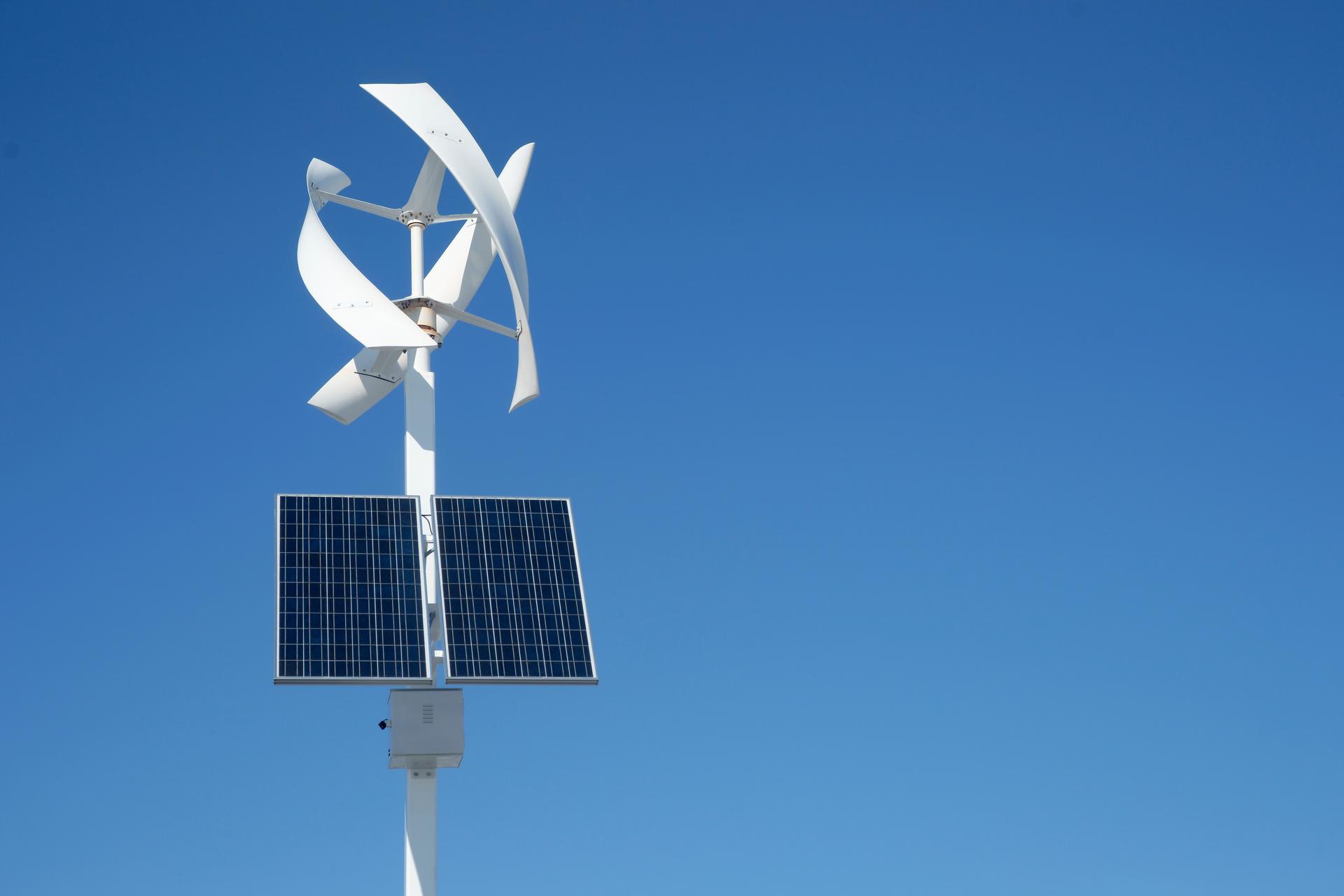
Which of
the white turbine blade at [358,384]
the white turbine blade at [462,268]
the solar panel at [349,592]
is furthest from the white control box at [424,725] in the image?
the white turbine blade at [462,268]

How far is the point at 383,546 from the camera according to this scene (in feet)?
110

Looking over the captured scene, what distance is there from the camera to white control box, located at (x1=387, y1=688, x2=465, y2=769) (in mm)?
31781

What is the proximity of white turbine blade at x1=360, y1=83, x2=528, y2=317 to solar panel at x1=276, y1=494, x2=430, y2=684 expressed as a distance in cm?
Answer: 508

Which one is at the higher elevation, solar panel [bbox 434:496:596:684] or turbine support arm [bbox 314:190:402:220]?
turbine support arm [bbox 314:190:402:220]

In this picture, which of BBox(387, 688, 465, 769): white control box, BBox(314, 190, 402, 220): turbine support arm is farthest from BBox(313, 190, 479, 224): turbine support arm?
BBox(387, 688, 465, 769): white control box

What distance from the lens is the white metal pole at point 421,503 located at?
105ft

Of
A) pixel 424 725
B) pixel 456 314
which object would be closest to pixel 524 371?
pixel 456 314

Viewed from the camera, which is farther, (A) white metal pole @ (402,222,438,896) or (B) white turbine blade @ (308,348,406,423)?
(B) white turbine blade @ (308,348,406,423)

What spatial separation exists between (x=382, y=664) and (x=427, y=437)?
5297 mm

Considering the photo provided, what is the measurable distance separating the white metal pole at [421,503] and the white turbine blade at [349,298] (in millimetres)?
940

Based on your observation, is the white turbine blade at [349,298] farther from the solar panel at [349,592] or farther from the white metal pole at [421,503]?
the solar panel at [349,592]

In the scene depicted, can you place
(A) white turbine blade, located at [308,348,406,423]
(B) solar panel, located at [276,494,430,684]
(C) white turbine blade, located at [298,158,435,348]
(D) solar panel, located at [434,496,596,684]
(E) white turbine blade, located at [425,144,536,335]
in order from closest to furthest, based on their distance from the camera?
1. (B) solar panel, located at [276,494,430,684]
2. (D) solar panel, located at [434,496,596,684]
3. (C) white turbine blade, located at [298,158,435,348]
4. (A) white turbine blade, located at [308,348,406,423]
5. (E) white turbine blade, located at [425,144,536,335]

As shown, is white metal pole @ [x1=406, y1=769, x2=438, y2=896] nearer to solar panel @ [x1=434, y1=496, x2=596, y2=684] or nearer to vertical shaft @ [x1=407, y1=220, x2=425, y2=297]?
solar panel @ [x1=434, y1=496, x2=596, y2=684]

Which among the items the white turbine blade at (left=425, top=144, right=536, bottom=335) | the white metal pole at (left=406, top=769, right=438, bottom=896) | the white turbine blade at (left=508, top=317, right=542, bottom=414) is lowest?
the white metal pole at (left=406, top=769, right=438, bottom=896)
